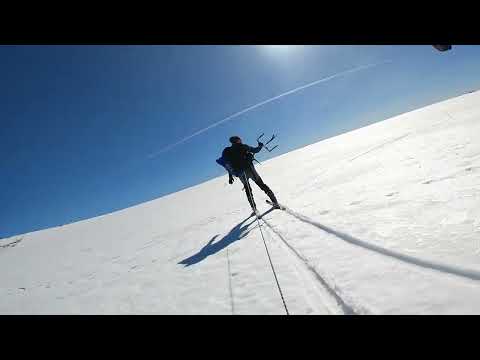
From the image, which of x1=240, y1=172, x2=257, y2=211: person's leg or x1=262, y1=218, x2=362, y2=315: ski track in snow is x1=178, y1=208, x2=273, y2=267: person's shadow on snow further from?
x1=262, y1=218, x2=362, y2=315: ski track in snow

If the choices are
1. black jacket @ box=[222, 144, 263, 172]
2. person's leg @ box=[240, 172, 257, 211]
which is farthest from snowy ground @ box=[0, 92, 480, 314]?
black jacket @ box=[222, 144, 263, 172]

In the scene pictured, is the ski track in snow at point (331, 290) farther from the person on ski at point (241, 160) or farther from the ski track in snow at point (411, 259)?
the person on ski at point (241, 160)

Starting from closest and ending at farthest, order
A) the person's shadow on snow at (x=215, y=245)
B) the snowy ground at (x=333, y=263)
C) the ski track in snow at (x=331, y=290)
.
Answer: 1. the ski track in snow at (x=331, y=290)
2. the snowy ground at (x=333, y=263)
3. the person's shadow on snow at (x=215, y=245)

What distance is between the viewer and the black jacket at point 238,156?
868 centimetres

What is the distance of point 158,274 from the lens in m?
5.43

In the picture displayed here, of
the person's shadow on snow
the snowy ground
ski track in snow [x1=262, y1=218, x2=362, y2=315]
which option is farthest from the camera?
the person's shadow on snow

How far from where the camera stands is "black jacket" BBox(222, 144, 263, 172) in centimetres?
868

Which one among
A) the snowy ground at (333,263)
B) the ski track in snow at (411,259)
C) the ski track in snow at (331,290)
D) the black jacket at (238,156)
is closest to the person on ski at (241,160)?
the black jacket at (238,156)
